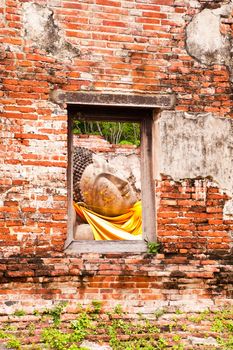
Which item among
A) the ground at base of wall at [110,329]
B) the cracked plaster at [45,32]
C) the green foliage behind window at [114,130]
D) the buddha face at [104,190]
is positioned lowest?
the ground at base of wall at [110,329]

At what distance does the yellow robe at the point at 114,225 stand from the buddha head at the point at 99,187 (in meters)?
0.27

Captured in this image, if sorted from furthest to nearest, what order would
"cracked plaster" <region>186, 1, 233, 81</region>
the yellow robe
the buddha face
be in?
the buddha face < the yellow robe < "cracked plaster" <region>186, 1, 233, 81</region>

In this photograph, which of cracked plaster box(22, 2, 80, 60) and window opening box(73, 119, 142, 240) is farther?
window opening box(73, 119, 142, 240)

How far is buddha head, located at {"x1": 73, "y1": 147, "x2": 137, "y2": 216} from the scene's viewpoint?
30.5 ft

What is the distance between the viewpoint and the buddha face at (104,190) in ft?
30.9

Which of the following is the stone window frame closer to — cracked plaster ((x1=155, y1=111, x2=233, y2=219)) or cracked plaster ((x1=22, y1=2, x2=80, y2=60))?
cracked plaster ((x1=155, y1=111, x2=233, y2=219))

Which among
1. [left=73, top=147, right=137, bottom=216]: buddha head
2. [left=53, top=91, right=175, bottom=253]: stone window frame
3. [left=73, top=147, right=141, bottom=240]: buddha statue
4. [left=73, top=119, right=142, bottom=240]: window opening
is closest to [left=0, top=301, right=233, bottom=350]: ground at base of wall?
[left=53, top=91, right=175, bottom=253]: stone window frame

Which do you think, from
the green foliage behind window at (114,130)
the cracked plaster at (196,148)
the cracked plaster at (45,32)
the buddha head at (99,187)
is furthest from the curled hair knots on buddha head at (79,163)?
the green foliage behind window at (114,130)

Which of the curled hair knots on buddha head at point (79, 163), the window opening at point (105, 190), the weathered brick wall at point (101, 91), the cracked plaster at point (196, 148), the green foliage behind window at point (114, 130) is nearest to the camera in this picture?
the weathered brick wall at point (101, 91)

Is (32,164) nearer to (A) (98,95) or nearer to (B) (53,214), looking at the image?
(B) (53,214)

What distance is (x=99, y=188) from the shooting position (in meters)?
9.84

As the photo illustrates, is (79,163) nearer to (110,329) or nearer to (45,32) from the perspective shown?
(45,32)

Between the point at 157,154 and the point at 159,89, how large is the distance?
759mm

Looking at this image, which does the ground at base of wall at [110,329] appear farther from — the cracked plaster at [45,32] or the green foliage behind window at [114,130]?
the green foliage behind window at [114,130]
